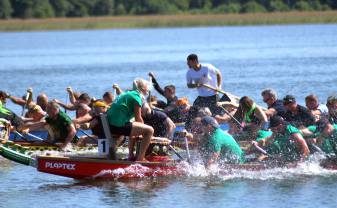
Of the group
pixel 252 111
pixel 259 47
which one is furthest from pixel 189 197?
pixel 259 47

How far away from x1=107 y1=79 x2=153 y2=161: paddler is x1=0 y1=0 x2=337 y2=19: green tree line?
67.5 m

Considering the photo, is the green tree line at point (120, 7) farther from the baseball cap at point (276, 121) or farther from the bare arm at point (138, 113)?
the bare arm at point (138, 113)

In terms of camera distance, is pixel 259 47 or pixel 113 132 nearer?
pixel 113 132

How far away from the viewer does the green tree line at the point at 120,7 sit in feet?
277

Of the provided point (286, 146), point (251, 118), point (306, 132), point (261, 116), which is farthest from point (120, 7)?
point (286, 146)

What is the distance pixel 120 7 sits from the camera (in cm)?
9012

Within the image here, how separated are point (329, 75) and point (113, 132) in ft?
73.6

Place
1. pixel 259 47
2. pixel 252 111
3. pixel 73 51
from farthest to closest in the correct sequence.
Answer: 1. pixel 73 51
2. pixel 259 47
3. pixel 252 111

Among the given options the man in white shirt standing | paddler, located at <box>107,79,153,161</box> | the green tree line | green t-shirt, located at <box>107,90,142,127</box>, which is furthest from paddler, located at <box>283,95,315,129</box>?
the green tree line

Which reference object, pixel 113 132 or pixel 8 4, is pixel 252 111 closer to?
pixel 113 132

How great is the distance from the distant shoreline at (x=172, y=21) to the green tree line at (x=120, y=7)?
7.90 feet

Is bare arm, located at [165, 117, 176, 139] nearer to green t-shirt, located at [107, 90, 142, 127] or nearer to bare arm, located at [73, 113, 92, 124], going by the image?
green t-shirt, located at [107, 90, 142, 127]

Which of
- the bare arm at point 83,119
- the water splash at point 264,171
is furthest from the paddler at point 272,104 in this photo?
the bare arm at point 83,119

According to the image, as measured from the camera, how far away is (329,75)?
37.3 m
